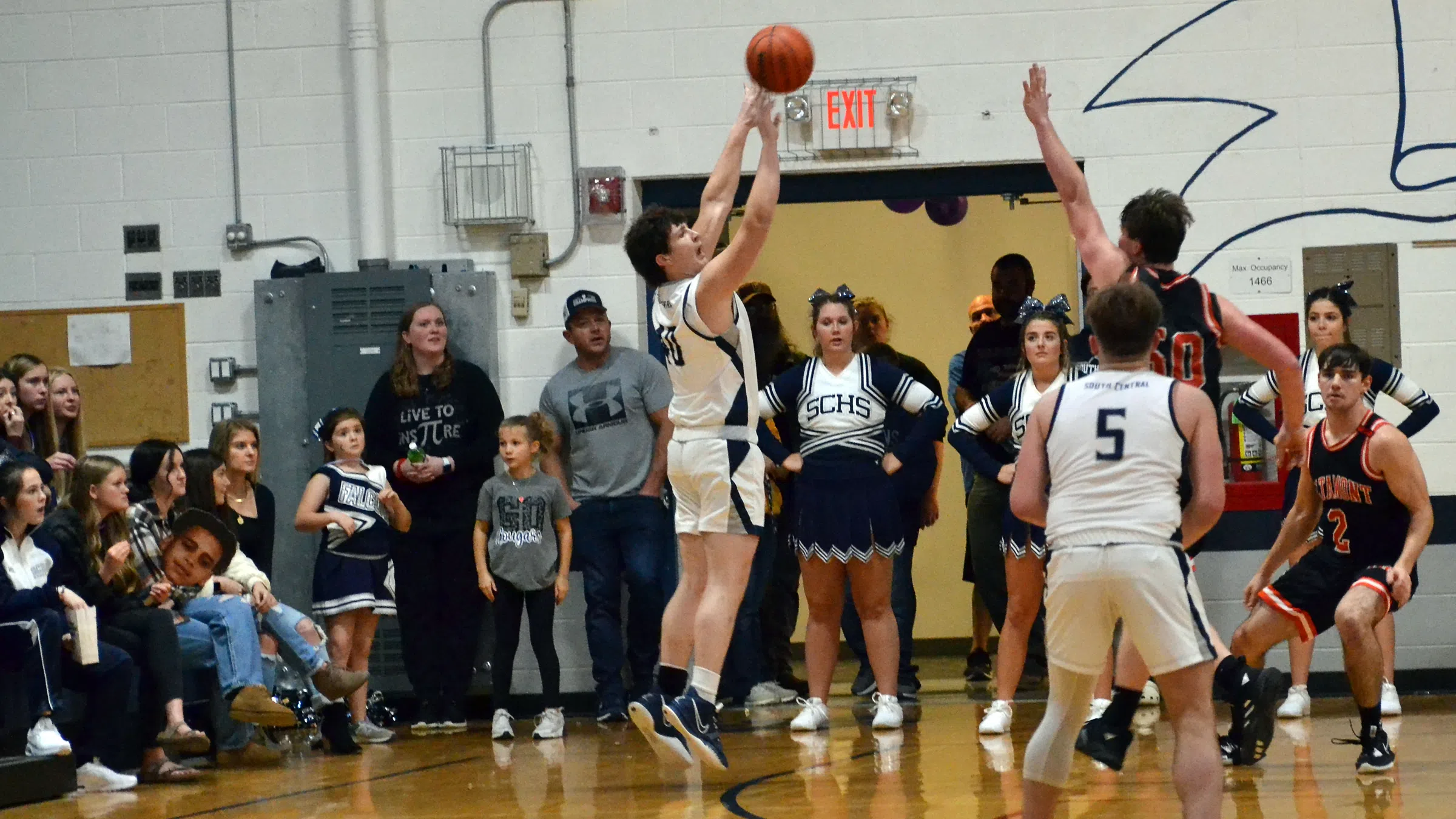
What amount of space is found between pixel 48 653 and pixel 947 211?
6.66 m

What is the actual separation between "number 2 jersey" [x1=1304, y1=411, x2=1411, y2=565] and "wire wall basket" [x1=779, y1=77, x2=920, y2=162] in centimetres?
308

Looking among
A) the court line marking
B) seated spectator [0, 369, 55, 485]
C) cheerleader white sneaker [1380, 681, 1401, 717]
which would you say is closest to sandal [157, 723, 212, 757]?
the court line marking

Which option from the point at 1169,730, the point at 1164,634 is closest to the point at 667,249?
the point at 1164,634

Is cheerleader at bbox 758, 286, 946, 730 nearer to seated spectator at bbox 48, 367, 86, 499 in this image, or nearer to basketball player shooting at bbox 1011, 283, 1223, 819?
seated spectator at bbox 48, 367, 86, 499

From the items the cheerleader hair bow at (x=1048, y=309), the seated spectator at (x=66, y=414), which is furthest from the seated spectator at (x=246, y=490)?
the cheerleader hair bow at (x=1048, y=309)

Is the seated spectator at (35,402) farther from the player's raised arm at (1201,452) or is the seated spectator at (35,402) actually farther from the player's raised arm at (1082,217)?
the player's raised arm at (1201,452)

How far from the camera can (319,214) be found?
841 cm

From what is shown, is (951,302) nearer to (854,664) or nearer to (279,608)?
(854,664)

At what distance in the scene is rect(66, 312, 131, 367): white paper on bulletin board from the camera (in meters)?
8.41

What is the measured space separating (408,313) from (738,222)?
367 cm

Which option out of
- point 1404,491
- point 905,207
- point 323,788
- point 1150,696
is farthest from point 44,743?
point 905,207

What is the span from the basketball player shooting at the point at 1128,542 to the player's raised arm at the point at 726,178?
5.69 ft

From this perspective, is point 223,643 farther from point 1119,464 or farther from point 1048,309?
point 1119,464

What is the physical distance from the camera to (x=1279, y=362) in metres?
4.82
